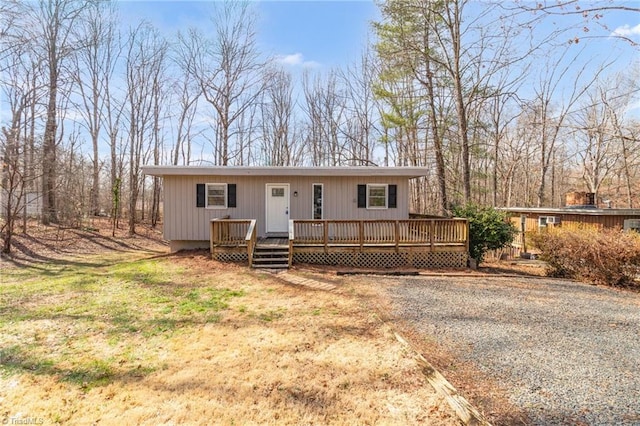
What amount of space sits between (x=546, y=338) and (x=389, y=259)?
5.16 metres

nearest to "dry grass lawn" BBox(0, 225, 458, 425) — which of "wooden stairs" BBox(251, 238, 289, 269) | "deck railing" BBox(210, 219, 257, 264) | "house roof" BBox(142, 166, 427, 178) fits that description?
"wooden stairs" BBox(251, 238, 289, 269)

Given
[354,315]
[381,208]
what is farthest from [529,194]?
[354,315]

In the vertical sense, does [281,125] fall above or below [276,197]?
above

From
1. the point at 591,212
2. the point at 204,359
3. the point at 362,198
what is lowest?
the point at 204,359

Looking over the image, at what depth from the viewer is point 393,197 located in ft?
35.3

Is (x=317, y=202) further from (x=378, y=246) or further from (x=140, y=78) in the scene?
(x=140, y=78)

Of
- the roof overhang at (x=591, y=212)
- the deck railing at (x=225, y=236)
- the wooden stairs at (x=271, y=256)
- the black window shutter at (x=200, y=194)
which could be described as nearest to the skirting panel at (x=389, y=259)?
the wooden stairs at (x=271, y=256)

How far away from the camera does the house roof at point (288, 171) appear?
33.1 feet

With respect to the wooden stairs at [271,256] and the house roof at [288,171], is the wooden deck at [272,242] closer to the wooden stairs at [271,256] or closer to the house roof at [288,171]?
the wooden stairs at [271,256]

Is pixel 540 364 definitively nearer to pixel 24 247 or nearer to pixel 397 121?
pixel 397 121

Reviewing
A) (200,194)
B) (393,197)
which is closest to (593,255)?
(393,197)

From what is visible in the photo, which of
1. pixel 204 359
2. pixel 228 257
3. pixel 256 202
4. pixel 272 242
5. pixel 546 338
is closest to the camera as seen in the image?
pixel 204 359

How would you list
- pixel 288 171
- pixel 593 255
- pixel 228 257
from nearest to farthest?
pixel 593 255 < pixel 228 257 < pixel 288 171

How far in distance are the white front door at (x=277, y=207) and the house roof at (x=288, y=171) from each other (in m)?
0.65
